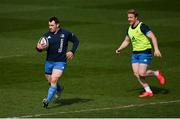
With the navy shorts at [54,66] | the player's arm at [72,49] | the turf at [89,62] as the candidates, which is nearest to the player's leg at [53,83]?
the navy shorts at [54,66]

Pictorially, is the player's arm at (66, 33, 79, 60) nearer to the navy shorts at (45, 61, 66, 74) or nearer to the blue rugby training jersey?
the blue rugby training jersey

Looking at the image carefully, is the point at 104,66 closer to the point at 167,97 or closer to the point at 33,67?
the point at 33,67

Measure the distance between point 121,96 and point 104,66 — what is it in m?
5.87

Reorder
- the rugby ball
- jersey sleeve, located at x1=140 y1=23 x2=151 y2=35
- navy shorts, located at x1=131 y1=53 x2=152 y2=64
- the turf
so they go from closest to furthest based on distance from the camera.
Answer: the turf < the rugby ball < jersey sleeve, located at x1=140 y1=23 x2=151 y2=35 < navy shorts, located at x1=131 y1=53 x2=152 y2=64

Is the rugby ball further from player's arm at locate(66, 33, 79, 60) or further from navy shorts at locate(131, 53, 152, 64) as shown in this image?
navy shorts at locate(131, 53, 152, 64)

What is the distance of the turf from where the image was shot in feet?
67.3

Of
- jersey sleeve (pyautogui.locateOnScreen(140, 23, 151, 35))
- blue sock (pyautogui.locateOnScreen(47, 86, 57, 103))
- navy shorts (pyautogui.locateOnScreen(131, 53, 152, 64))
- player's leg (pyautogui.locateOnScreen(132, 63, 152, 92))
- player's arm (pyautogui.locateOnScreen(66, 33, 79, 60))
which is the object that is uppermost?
jersey sleeve (pyautogui.locateOnScreen(140, 23, 151, 35))

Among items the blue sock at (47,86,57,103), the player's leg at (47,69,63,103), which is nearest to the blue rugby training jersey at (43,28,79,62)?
the player's leg at (47,69,63,103)

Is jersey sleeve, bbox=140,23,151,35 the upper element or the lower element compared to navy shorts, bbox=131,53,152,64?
upper

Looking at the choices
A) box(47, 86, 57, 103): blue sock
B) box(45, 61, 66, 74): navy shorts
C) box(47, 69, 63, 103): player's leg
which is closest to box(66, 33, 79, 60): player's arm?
box(45, 61, 66, 74): navy shorts

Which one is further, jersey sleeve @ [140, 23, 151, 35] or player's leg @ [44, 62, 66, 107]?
A: jersey sleeve @ [140, 23, 151, 35]

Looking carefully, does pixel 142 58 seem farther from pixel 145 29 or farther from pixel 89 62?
pixel 89 62

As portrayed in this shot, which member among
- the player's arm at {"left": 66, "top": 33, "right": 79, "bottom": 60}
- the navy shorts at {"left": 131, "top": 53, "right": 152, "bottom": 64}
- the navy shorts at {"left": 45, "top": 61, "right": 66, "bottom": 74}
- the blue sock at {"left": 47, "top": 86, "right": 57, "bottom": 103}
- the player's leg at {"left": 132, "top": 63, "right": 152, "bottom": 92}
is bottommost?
the blue sock at {"left": 47, "top": 86, "right": 57, "bottom": 103}

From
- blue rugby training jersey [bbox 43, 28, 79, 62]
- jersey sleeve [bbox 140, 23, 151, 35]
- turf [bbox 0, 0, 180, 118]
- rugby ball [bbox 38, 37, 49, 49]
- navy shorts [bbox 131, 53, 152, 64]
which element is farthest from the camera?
navy shorts [bbox 131, 53, 152, 64]
